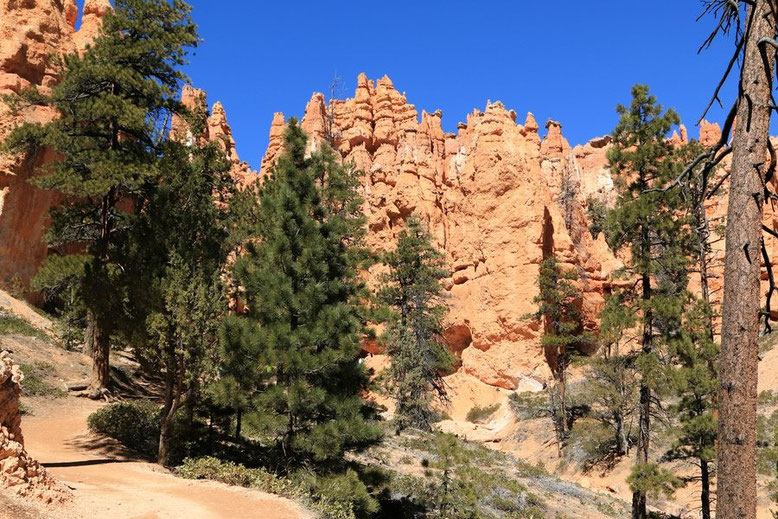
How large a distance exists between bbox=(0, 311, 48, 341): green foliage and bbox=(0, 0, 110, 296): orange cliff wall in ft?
17.7

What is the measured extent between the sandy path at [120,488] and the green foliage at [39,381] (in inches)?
68.3

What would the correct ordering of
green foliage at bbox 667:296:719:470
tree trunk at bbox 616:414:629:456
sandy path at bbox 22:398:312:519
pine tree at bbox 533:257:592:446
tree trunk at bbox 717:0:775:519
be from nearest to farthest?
1. tree trunk at bbox 717:0:775:519
2. sandy path at bbox 22:398:312:519
3. green foliage at bbox 667:296:719:470
4. tree trunk at bbox 616:414:629:456
5. pine tree at bbox 533:257:592:446

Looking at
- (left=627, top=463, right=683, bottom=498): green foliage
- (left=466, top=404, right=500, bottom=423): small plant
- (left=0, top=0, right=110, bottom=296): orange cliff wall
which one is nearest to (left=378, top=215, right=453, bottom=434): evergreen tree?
(left=466, top=404, right=500, bottom=423): small plant

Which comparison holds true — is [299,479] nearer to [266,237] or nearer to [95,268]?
[266,237]

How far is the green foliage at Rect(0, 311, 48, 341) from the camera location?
19.1 metres

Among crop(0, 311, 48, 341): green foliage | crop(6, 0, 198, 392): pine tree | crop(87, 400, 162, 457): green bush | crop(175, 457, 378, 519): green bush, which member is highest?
crop(6, 0, 198, 392): pine tree

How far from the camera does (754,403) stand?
479cm

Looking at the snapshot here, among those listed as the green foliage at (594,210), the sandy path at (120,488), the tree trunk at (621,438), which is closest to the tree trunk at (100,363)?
the sandy path at (120,488)

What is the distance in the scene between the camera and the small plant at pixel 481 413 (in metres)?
34.0

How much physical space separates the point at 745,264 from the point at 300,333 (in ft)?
29.7

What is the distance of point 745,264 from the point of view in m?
4.95

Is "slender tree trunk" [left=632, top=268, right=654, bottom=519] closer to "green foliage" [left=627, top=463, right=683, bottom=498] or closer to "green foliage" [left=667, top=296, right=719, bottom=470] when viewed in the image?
"green foliage" [left=627, top=463, right=683, bottom=498]

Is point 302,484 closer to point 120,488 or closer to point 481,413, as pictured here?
point 120,488

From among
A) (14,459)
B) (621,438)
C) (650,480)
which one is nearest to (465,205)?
(621,438)
